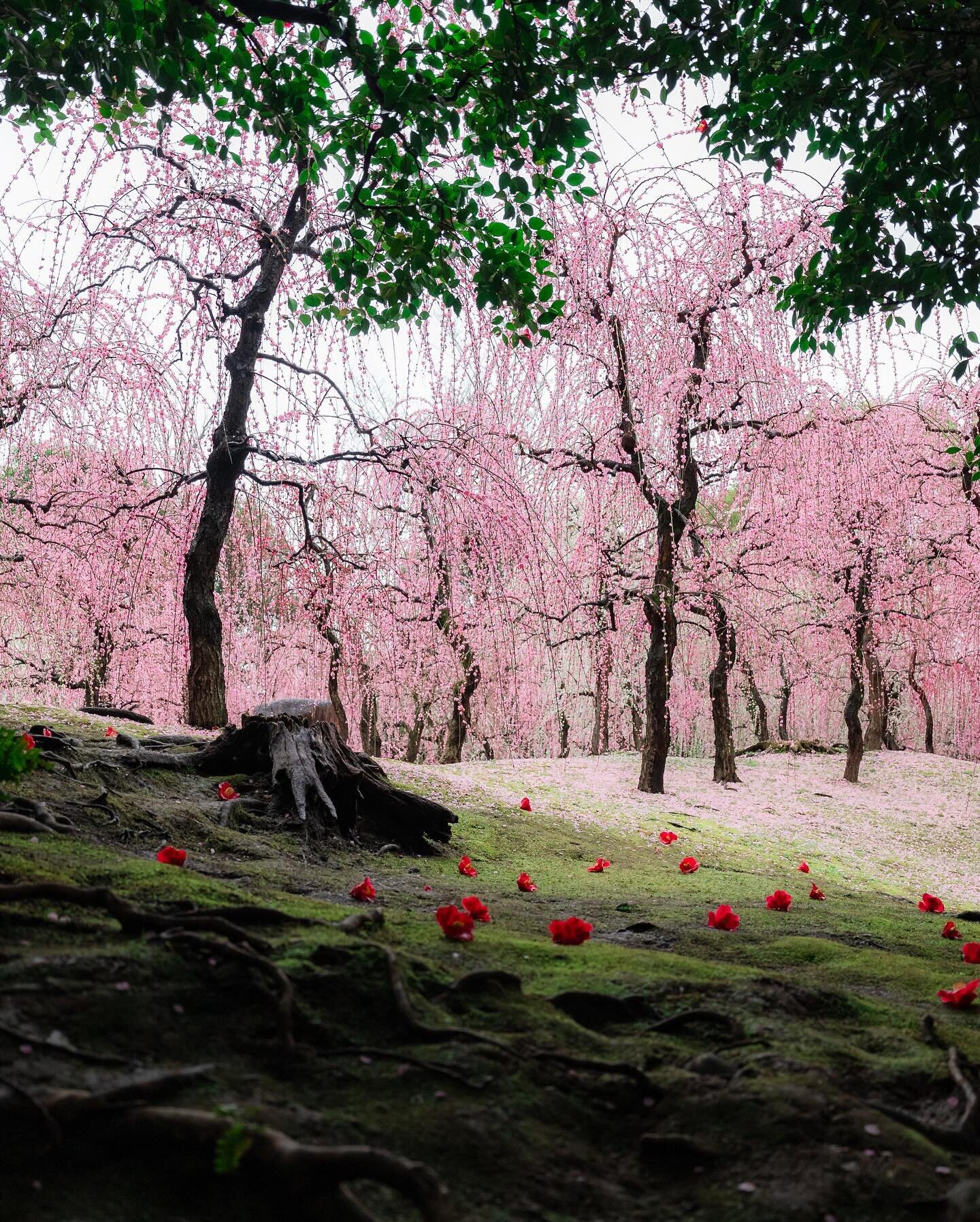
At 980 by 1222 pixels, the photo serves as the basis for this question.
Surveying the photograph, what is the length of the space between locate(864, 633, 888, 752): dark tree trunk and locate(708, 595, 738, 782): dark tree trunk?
4.02 metres

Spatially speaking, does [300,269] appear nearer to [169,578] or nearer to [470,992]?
[169,578]

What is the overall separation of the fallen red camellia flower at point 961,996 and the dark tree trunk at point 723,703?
13.0m

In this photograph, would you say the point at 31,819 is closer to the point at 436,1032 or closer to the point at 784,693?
the point at 436,1032

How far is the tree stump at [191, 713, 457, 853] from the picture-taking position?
5668 mm

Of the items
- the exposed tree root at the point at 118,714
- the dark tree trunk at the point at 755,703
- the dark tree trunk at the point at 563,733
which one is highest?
the dark tree trunk at the point at 755,703

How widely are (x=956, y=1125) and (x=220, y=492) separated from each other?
8.28 m

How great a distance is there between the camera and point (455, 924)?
2725 millimetres

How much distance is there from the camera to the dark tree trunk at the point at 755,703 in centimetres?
2142

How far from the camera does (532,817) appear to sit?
Answer: 831cm

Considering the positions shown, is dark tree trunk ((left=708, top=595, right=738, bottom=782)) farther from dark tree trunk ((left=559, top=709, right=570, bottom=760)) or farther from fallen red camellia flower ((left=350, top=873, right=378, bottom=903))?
fallen red camellia flower ((left=350, top=873, right=378, bottom=903))

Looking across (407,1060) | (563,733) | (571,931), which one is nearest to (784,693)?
(563,733)

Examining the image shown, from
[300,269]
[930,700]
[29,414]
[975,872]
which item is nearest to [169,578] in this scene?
[29,414]

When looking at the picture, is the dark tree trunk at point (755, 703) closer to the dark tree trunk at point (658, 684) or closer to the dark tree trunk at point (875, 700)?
the dark tree trunk at point (875, 700)

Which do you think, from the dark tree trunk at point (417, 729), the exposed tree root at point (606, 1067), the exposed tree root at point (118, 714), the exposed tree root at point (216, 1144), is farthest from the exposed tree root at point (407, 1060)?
the dark tree trunk at point (417, 729)
